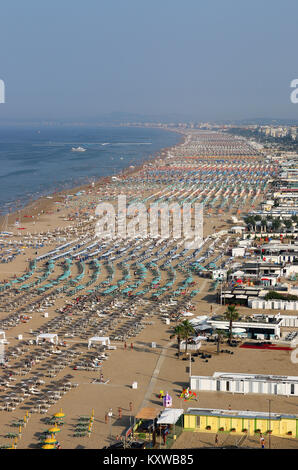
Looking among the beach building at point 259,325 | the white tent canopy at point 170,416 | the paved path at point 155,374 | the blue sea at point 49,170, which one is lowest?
the paved path at point 155,374

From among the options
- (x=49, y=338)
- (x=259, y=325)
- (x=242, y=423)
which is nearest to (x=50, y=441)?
(x=242, y=423)

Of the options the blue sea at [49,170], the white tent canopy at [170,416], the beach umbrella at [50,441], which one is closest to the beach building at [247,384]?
the white tent canopy at [170,416]

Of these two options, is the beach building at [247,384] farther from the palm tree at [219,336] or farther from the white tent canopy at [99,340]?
the white tent canopy at [99,340]

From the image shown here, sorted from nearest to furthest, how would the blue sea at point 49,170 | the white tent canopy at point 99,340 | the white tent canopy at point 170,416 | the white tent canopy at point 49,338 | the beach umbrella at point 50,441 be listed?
the beach umbrella at point 50,441 → the white tent canopy at point 170,416 → the white tent canopy at point 99,340 → the white tent canopy at point 49,338 → the blue sea at point 49,170

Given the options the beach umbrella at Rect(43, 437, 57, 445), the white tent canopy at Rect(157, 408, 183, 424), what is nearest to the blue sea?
the white tent canopy at Rect(157, 408, 183, 424)

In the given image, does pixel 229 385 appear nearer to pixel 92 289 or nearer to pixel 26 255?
pixel 92 289

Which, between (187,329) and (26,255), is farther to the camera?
(26,255)

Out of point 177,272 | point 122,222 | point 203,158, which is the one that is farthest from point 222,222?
point 203,158
